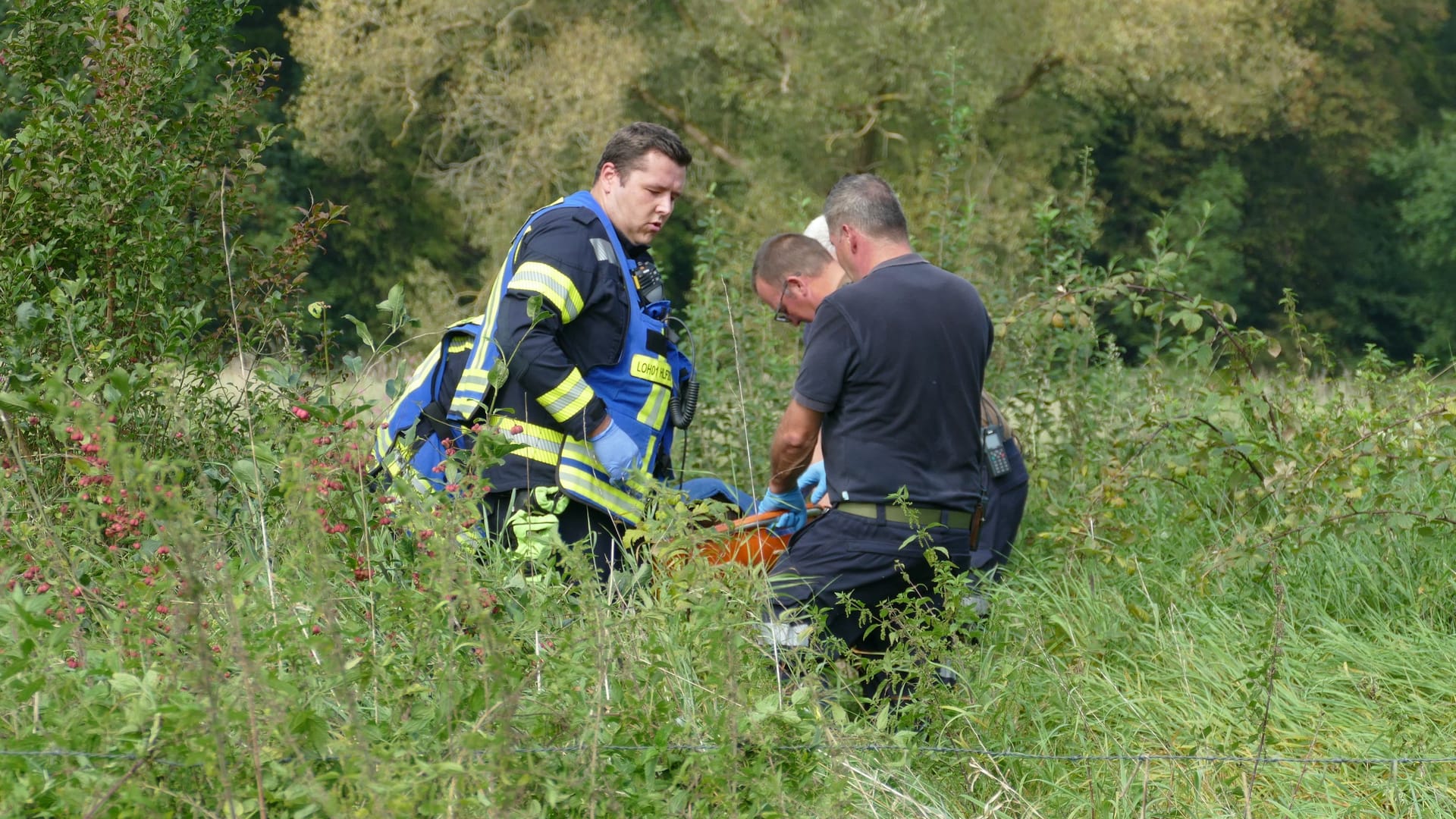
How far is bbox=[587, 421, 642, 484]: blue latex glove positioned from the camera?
165 inches

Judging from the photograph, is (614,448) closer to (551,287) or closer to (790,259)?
(551,287)

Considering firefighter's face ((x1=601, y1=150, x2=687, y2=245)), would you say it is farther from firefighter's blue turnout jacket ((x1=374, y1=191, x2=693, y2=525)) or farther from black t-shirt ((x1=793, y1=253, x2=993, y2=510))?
black t-shirt ((x1=793, y1=253, x2=993, y2=510))

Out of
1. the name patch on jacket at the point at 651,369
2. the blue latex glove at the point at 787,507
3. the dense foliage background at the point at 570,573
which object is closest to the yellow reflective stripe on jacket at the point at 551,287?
the name patch on jacket at the point at 651,369

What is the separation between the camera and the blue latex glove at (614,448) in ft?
13.8

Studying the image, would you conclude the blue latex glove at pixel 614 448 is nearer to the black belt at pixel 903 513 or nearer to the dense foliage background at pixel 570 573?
the dense foliage background at pixel 570 573

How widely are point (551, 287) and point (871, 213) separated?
951mm

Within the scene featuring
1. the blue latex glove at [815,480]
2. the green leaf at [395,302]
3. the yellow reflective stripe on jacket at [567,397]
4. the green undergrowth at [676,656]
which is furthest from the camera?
the blue latex glove at [815,480]

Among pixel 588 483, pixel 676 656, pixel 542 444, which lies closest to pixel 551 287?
pixel 542 444

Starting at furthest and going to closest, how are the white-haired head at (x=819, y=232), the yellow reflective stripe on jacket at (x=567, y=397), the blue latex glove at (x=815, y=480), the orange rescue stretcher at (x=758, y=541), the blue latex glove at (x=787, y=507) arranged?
the white-haired head at (x=819, y=232) → the blue latex glove at (x=815, y=480) → the blue latex glove at (x=787, y=507) → the orange rescue stretcher at (x=758, y=541) → the yellow reflective stripe on jacket at (x=567, y=397)

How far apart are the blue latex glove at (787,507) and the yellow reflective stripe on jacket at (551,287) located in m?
0.85

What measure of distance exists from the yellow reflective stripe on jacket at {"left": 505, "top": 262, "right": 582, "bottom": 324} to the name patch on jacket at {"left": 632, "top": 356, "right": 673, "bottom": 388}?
12.0 inches

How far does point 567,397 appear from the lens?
4.11 m

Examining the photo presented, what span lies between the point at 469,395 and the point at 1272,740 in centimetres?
243

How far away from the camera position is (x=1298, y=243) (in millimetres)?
29219
